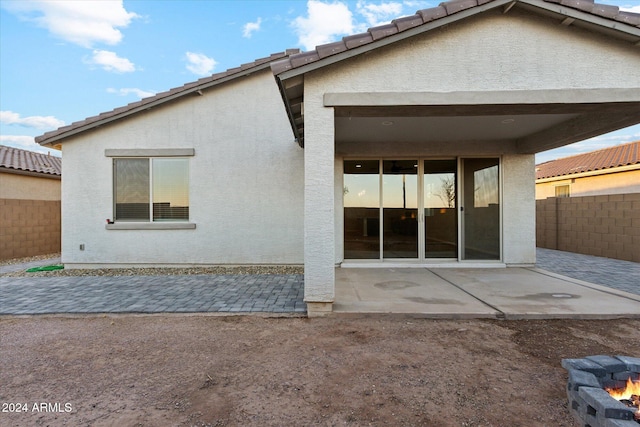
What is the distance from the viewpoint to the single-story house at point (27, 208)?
9.52 m

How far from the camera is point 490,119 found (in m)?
5.61

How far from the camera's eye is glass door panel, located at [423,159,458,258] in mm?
7773

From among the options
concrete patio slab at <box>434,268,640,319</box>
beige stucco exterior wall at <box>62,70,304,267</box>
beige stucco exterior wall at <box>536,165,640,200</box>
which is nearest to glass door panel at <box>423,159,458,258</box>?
concrete patio slab at <box>434,268,640,319</box>

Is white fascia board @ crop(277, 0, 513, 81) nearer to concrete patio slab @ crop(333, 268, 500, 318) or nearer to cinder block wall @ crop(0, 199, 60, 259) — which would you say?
concrete patio slab @ crop(333, 268, 500, 318)

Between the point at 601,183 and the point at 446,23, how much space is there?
41.1ft

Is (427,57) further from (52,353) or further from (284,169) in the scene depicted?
(52,353)

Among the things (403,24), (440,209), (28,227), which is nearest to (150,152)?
(28,227)

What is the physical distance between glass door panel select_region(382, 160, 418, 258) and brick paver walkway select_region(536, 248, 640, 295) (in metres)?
3.24

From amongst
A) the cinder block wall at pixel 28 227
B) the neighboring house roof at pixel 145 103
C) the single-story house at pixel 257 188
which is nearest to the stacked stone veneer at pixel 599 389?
the single-story house at pixel 257 188

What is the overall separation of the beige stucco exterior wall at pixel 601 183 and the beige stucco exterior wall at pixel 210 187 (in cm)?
1167

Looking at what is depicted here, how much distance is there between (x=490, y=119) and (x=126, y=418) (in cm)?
631

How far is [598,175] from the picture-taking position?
12414 mm

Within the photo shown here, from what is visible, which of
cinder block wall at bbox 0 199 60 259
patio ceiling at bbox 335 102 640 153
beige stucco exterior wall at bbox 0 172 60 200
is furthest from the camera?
beige stucco exterior wall at bbox 0 172 60 200

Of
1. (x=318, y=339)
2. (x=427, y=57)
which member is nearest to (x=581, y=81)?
(x=427, y=57)
